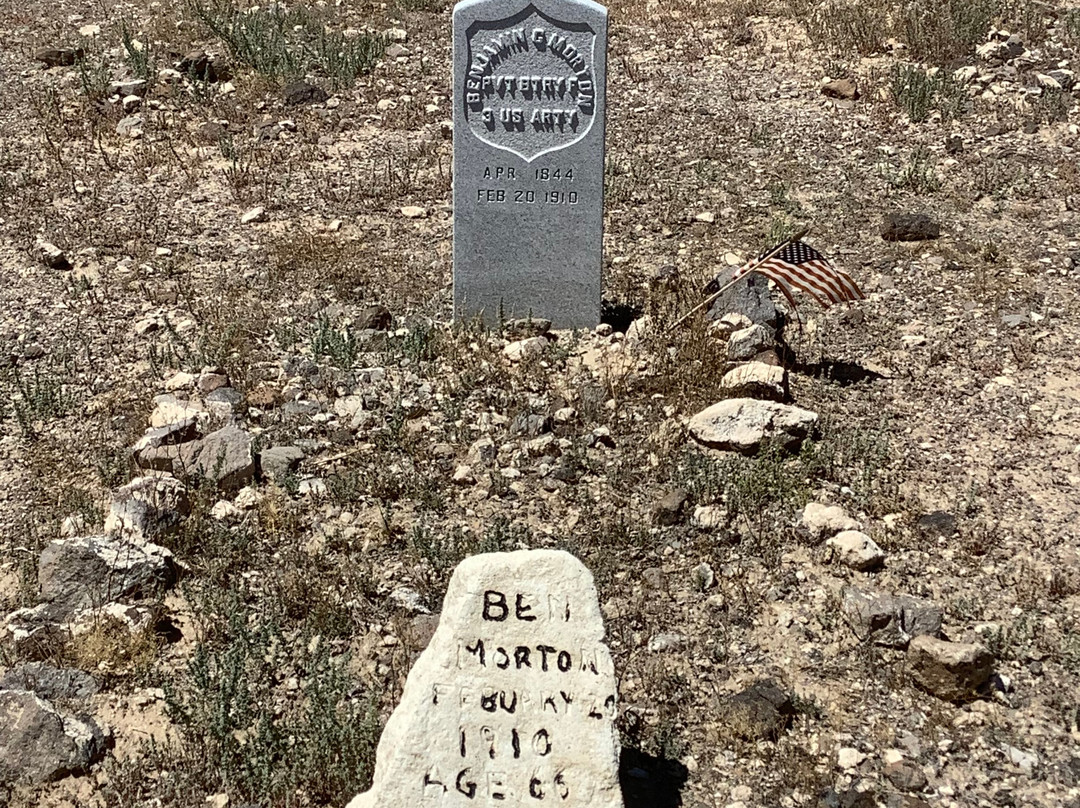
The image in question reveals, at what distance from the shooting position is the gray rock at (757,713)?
476 cm

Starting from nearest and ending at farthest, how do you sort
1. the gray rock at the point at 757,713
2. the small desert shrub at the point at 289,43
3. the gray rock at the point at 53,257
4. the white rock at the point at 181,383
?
the gray rock at the point at 757,713 < the white rock at the point at 181,383 < the gray rock at the point at 53,257 < the small desert shrub at the point at 289,43

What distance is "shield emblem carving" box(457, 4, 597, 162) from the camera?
742 centimetres

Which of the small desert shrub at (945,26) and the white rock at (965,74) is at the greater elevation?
the small desert shrub at (945,26)

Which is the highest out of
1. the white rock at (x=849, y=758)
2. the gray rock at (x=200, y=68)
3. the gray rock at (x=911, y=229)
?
the gray rock at (x=200, y=68)

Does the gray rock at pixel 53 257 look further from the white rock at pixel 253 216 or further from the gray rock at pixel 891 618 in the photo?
the gray rock at pixel 891 618

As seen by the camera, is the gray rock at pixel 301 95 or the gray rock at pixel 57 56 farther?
the gray rock at pixel 57 56

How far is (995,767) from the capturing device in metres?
4.63

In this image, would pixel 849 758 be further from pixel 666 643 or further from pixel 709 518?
pixel 709 518

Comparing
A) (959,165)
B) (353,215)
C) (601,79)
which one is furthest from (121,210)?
(959,165)

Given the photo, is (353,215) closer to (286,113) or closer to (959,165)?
(286,113)

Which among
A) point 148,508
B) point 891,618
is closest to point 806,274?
point 891,618

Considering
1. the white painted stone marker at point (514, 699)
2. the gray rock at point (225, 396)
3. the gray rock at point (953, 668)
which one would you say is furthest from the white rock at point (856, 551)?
the gray rock at point (225, 396)

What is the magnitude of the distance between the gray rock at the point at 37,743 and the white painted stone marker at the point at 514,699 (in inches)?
51.9

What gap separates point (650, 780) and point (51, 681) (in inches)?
98.0
